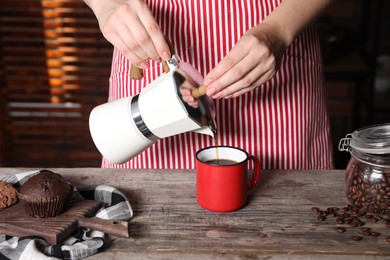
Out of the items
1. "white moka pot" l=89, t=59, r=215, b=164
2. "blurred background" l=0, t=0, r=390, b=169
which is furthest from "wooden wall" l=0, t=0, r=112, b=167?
"white moka pot" l=89, t=59, r=215, b=164

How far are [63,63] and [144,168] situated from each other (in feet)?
6.27

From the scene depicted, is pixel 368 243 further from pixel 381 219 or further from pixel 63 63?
pixel 63 63

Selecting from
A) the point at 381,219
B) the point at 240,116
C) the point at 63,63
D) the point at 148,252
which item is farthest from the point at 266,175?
the point at 63,63

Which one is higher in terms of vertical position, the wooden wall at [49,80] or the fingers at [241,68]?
the fingers at [241,68]

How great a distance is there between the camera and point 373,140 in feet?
3.99

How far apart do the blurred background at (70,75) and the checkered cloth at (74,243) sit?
6.11 ft

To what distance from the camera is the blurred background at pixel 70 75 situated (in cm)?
303

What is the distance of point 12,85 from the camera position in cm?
330

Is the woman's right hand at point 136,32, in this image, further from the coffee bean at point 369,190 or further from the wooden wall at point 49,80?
the wooden wall at point 49,80

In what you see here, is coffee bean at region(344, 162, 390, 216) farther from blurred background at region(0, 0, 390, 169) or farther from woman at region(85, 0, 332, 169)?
blurred background at region(0, 0, 390, 169)

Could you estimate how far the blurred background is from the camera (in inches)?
119

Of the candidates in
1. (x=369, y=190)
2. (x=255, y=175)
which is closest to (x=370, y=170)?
(x=369, y=190)

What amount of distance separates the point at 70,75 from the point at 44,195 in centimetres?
220

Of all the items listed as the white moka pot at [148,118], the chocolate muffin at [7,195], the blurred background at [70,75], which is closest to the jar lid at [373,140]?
the white moka pot at [148,118]
